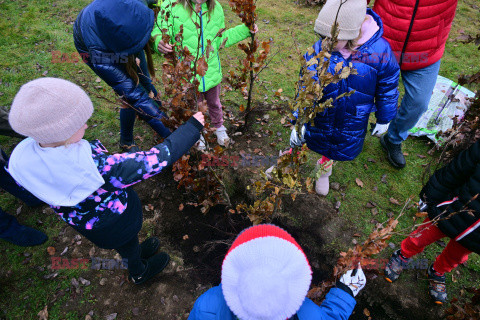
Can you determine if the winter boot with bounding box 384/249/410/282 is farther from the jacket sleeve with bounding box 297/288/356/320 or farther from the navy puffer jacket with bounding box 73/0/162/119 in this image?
the navy puffer jacket with bounding box 73/0/162/119

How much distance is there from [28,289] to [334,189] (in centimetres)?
365

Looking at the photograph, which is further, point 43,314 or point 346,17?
point 43,314

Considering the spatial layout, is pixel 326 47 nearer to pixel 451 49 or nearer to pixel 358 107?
pixel 358 107

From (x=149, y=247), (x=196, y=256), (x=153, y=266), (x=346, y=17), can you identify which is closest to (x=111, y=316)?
(x=153, y=266)

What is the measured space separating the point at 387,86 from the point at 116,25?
99.1 inches

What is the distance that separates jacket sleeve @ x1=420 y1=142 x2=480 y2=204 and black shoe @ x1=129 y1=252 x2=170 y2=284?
2522 millimetres

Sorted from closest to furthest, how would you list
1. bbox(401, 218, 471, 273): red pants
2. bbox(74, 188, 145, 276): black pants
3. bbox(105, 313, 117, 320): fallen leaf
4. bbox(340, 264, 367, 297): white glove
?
bbox(340, 264, 367, 297): white glove
bbox(74, 188, 145, 276): black pants
bbox(401, 218, 471, 273): red pants
bbox(105, 313, 117, 320): fallen leaf

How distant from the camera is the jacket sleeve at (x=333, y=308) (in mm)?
1491

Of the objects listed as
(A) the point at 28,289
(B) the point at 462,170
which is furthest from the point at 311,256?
(A) the point at 28,289

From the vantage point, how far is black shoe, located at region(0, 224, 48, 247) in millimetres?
2957

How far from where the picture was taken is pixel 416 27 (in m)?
2.77

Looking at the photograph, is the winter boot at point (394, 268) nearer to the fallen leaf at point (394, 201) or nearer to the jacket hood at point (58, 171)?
the fallen leaf at point (394, 201)

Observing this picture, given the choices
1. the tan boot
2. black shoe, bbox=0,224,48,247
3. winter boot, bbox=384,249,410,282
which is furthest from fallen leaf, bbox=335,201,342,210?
black shoe, bbox=0,224,48,247

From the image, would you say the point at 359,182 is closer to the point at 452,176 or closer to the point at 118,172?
the point at 452,176
